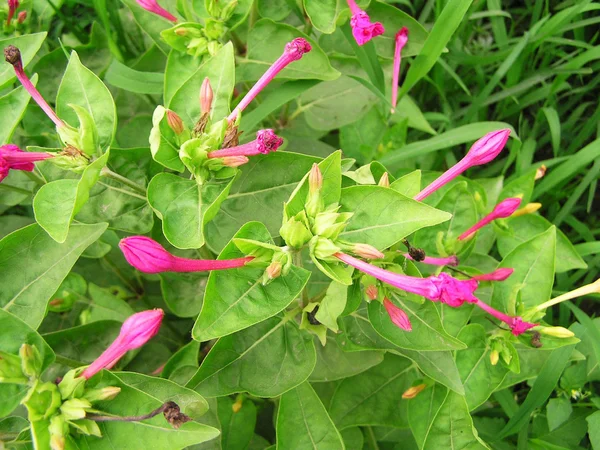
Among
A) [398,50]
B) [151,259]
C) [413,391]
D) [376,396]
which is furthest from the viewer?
[398,50]

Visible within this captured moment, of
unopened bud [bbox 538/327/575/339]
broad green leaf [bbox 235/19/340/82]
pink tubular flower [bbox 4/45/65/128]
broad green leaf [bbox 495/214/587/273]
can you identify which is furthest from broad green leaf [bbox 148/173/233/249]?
broad green leaf [bbox 495/214/587/273]

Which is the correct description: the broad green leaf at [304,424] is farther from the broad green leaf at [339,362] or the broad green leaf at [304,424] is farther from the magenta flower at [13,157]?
the magenta flower at [13,157]

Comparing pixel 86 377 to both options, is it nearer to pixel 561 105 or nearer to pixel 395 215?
pixel 395 215

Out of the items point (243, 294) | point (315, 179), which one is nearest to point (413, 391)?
point (243, 294)

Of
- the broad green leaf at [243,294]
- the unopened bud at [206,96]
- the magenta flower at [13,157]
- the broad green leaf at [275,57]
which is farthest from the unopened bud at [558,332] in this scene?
the magenta flower at [13,157]

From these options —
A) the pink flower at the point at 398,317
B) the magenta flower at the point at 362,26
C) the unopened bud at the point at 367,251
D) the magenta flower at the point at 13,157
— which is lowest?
the pink flower at the point at 398,317

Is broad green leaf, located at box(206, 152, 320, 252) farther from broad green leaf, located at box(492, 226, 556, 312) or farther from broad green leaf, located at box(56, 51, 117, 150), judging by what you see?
broad green leaf, located at box(492, 226, 556, 312)

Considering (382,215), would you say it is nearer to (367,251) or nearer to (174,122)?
(367,251)
